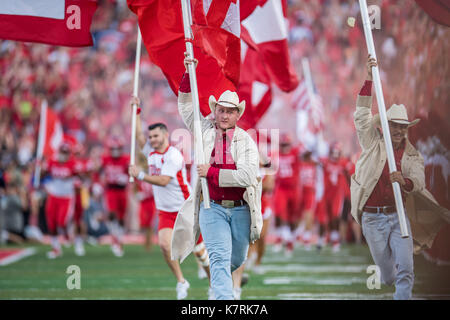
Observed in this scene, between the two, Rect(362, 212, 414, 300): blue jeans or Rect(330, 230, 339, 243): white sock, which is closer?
Rect(362, 212, 414, 300): blue jeans

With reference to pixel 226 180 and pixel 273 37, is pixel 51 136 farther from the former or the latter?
pixel 226 180

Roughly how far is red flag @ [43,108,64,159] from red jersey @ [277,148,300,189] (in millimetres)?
5983

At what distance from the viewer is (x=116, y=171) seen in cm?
2055

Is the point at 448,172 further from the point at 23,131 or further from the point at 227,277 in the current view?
the point at 23,131

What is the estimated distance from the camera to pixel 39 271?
49.8 ft

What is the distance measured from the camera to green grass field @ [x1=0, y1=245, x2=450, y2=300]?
1031 cm

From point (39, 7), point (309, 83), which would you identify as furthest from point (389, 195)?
point (309, 83)

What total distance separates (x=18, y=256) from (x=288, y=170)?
7.59m

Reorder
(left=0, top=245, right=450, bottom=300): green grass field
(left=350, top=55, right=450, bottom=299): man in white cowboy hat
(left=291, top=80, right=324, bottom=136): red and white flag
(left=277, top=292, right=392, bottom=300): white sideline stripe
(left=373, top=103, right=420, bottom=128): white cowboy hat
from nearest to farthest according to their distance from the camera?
(left=350, top=55, right=450, bottom=299): man in white cowboy hat, (left=373, top=103, right=420, bottom=128): white cowboy hat, (left=0, top=245, right=450, bottom=300): green grass field, (left=277, top=292, right=392, bottom=300): white sideline stripe, (left=291, top=80, right=324, bottom=136): red and white flag

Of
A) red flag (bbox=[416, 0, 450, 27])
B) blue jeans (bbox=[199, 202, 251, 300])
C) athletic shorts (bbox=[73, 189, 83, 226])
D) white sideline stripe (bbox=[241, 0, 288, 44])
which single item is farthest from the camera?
athletic shorts (bbox=[73, 189, 83, 226])

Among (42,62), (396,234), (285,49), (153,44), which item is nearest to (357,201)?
(396,234)

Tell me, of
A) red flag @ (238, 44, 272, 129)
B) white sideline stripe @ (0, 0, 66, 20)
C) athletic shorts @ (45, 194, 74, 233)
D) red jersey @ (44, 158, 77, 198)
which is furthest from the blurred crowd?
white sideline stripe @ (0, 0, 66, 20)

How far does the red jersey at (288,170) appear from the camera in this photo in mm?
22000

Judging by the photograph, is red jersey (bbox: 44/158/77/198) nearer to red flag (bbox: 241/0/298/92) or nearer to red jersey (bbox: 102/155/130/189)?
red jersey (bbox: 102/155/130/189)
